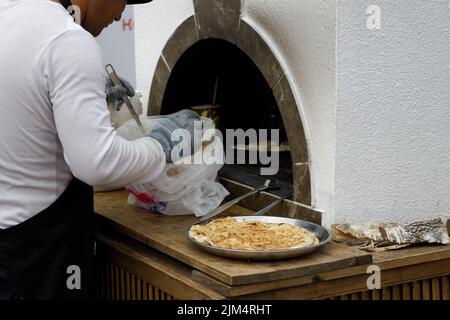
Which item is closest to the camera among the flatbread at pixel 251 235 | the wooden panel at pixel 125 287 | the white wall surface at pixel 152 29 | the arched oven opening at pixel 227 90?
the flatbread at pixel 251 235

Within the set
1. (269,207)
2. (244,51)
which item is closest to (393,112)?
(269,207)

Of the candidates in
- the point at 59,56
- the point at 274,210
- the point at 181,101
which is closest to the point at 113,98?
the point at 181,101

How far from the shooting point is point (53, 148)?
260 cm

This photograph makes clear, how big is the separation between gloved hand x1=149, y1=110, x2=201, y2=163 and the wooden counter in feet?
1.11

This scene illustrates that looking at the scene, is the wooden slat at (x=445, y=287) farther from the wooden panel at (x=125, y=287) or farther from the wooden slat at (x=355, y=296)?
the wooden panel at (x=125, y=287)

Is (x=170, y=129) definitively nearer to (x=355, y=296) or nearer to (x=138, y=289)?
(x=138, y=289)

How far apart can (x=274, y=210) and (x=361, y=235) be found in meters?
0.50

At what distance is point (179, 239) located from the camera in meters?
2.89

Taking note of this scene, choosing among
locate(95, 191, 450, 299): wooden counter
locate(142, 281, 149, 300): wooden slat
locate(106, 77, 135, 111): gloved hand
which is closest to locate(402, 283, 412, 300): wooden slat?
locate(95, 191, 450, 299): wooden counter

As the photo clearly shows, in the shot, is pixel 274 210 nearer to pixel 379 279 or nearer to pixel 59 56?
pixel 379 279

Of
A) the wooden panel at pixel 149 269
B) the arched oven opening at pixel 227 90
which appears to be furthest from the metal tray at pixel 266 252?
the arched oven opening at pixel 227 90

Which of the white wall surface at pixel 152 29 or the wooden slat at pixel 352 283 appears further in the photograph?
the white wall surface at pixel 152 29

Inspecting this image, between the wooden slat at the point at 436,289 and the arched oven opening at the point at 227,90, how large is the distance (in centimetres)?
121

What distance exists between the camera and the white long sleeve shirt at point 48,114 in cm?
239
